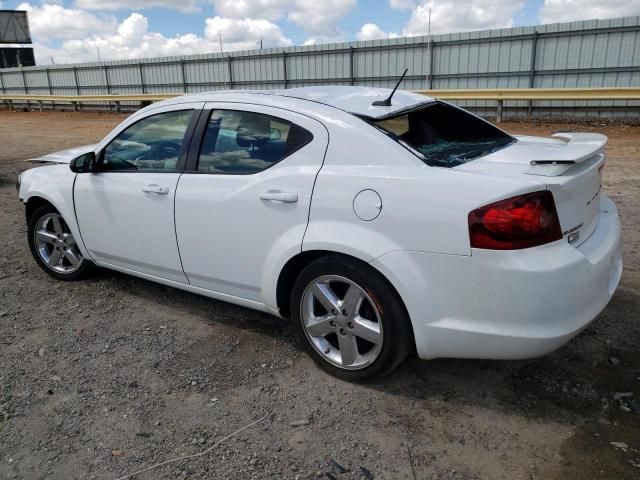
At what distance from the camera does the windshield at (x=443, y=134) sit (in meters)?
3.07

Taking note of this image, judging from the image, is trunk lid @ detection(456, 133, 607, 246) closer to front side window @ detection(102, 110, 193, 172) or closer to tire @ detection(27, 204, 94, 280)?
front side window @ detection(102, 110, 193, 172)

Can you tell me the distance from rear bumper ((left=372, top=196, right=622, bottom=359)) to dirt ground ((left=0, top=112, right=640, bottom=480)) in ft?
1.35

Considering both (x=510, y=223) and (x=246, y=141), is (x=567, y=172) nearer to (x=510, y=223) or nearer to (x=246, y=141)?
(x=510, y=223)

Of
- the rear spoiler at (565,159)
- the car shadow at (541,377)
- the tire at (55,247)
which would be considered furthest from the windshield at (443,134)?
the tire at (55,247)

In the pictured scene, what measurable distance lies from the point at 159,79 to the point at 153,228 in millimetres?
24753

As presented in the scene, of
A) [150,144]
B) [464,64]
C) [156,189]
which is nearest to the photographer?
[156,189]

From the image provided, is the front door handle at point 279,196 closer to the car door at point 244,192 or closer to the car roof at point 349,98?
the car door at point 244,192

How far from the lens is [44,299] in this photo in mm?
4531

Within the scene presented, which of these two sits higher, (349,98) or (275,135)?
(349,98)

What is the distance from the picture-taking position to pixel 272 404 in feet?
9.98

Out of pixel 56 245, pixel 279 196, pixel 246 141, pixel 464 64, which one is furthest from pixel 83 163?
pixel 464 64

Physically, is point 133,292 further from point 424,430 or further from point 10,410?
point 424,430

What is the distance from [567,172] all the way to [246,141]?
184 centimetres

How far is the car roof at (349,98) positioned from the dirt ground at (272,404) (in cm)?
153
